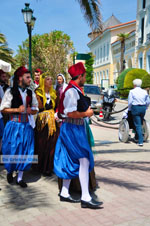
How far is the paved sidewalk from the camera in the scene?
338cm

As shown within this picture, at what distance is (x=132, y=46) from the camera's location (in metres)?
47.7

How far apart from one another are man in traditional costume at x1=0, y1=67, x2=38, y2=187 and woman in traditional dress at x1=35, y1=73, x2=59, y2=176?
551 millimetres

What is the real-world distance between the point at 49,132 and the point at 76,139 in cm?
143

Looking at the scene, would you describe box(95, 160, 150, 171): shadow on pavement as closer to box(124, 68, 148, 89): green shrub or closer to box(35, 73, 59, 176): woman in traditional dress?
box(35, 73, 59, 176): woman in traditional dress

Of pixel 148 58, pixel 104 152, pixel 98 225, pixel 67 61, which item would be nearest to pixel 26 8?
pixel 104 152

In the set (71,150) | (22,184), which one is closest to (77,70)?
(71,150)

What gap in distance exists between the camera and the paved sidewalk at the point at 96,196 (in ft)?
11.1

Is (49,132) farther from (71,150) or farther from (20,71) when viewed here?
(71,150)

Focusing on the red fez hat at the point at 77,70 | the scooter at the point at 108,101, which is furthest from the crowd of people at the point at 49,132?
the scooter at the point at 108,101

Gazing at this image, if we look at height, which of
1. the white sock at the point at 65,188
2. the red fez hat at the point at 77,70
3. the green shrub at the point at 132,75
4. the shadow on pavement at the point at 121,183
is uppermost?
the green shrub at the point at 132,75

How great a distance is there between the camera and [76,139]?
3.76 m

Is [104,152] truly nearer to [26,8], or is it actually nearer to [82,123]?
[82,123]

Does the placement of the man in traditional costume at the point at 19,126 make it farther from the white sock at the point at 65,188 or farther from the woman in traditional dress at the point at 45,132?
the white sock at the point at 65,188

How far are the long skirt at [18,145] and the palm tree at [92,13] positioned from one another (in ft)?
16.4
